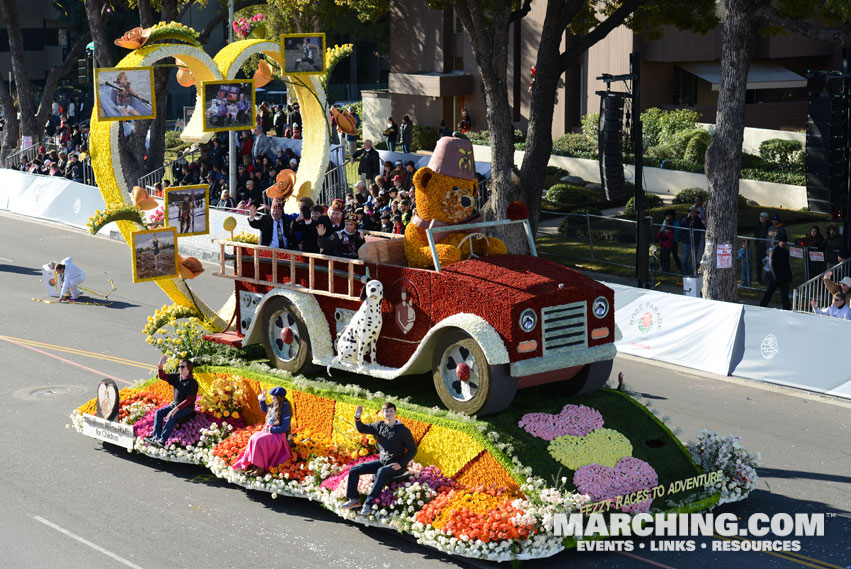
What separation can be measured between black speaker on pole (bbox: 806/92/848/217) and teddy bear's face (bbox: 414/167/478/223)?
9.40 meters

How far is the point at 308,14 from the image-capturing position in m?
54.0

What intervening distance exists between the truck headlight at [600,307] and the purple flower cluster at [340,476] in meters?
3.29

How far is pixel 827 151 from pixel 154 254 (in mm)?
12570

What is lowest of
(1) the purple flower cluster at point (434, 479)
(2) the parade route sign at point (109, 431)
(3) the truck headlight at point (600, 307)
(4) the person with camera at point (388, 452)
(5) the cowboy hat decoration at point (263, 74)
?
(2) the parade route sign at point (109, 431)

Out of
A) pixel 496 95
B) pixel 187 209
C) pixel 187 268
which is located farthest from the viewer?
pixel 496 95

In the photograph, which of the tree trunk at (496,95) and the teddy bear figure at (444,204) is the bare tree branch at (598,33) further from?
the teddy bear figure at (444,204)

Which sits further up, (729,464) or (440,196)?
(440,196)

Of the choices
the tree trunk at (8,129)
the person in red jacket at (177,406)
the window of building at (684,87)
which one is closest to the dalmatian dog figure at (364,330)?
the person in red jacket at (177,406)

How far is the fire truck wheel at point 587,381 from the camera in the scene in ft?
50.4

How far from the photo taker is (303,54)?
18.5 m

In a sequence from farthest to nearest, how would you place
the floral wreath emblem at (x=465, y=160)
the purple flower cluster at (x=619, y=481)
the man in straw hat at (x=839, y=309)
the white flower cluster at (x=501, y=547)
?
the man in straw hat at (x=839, y=309) < the floral wreath emblem at (x=465, y=160) < the purple flower cluster at (x=619, y=481) < the white flower cluster at (x=501, y=547)

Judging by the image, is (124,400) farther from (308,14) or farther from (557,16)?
(308,14)

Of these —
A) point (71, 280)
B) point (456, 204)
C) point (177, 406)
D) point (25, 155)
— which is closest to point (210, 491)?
point (177, 406)

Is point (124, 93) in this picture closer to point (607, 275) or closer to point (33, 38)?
point (607, 275)
